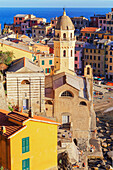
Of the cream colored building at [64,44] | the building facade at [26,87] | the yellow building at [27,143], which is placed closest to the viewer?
the yellow building at [27,143]

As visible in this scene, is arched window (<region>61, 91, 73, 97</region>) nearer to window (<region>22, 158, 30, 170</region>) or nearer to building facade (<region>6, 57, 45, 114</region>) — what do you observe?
building facade (<region>6, 57, 45, 114</region>)

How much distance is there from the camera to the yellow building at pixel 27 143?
2200cm

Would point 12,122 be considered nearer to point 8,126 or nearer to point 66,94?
point 8,126

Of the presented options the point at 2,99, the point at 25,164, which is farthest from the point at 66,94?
the point at 25,164

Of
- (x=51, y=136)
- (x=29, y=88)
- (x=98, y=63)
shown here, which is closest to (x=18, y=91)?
(x=29, y=88)

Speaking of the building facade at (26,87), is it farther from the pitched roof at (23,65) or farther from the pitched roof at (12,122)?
the pitched roof at (12,122)

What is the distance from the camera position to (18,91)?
38.0m

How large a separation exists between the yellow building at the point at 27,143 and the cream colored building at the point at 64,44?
928 inches

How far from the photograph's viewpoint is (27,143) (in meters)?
22.3

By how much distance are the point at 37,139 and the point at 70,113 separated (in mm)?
17686

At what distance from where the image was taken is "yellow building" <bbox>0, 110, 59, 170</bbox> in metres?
22.0

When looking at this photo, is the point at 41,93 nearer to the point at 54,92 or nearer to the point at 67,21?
the point at 54,92

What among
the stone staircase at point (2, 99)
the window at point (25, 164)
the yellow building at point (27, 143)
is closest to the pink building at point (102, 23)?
the stone staircase at point (2, 99)

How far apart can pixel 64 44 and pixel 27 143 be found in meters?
25.3
